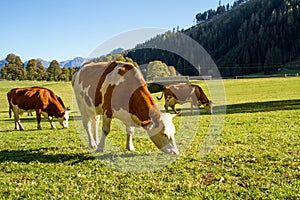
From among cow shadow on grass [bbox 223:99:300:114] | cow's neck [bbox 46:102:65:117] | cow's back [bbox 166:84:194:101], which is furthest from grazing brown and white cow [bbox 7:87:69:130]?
cow shadow on grass [bbox 223:99:300:114]

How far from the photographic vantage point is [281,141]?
34.9 ft

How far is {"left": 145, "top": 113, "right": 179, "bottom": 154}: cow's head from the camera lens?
317 inches

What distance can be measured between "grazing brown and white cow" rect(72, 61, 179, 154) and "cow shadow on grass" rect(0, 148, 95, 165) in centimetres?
85

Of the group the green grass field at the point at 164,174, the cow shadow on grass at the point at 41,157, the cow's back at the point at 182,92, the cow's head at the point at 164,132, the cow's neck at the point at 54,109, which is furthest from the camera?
the cow's back at the point at 182,92

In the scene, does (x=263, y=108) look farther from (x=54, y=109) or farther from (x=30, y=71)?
(x=30, y=71)

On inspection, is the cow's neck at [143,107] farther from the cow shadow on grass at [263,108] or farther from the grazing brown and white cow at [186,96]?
the cow shadow on grass at [263,108]

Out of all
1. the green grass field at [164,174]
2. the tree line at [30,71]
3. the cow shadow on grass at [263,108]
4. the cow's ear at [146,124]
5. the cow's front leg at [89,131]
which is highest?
the tree line at [30,71]

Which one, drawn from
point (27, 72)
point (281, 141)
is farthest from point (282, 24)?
point (281, 141)

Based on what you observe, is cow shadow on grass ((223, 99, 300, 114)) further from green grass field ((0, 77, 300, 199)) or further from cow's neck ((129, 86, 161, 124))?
cow's neck ((129, 86, 161, 124))

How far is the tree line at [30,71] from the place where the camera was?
3656 inches

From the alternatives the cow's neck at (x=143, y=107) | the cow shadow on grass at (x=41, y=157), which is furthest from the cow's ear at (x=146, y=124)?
the cow shadow on grass at (x=41, y=157)

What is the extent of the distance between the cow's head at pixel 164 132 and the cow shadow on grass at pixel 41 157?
2.24m

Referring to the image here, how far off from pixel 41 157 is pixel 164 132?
4.30 metres

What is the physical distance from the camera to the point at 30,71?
95.4 metres
